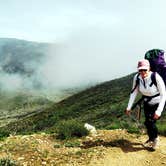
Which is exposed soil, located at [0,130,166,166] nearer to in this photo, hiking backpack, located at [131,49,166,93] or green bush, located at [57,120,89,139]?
green bush, located at [57,120,89,139]

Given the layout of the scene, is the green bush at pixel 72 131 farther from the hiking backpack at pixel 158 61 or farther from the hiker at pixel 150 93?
the hiking backpack at pixel 158 61

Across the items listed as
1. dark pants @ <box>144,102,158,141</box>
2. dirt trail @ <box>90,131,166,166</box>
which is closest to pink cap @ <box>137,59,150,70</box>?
dark pants @ <box>144,102,158,141</box>

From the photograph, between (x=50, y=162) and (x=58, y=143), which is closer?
(x=50, y=162)

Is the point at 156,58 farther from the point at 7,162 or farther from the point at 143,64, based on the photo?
the point at 7,162

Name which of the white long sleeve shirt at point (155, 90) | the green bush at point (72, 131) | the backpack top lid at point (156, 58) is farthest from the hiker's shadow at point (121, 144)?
the backpack top lid at point (156, 58)

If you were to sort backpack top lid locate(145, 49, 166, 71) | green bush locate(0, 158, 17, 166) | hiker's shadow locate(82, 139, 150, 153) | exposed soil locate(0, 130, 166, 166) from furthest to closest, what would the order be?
1. hiker's shadow locate(82, 139, 150, 153)
2. backpack top lid locate(145, 49, 166, 71)
3. exposed soil locate(0, 130, 166, 166)
4. green bush locate(0, 158, 17, 166)

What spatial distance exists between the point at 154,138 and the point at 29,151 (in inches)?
148

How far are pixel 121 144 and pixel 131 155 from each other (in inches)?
50.5

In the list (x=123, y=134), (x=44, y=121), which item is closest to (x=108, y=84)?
(x=44, y=121)

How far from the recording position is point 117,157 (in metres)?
11.9

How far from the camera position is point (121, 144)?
1328 cm

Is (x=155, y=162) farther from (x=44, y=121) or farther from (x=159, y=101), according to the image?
(x=44, y=121)

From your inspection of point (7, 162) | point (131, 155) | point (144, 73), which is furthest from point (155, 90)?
point (7, 162)

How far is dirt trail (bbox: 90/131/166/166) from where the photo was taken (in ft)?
38.0
